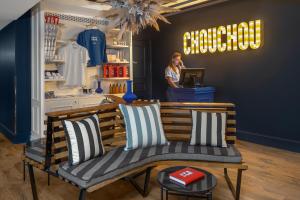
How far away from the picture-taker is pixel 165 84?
6.98 m

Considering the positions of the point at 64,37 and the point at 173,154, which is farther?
the point at 64,37

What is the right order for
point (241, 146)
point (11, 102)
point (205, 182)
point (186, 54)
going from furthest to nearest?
point (186, 54) < point (11, 102) < point (241, 146) < point (205, 182)

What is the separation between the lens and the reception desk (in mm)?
5016

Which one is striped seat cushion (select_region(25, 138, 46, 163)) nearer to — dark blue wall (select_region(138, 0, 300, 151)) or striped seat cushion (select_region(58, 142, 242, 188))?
striped seat cushion (select_region(58, 142, 242, 188))

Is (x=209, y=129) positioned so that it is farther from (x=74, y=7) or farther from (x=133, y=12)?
(x=74, y=7)

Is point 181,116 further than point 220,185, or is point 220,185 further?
point 181,116

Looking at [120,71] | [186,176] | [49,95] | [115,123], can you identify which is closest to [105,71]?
[120,71]

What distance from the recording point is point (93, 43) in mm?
5324

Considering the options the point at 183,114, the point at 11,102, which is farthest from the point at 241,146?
the point at 11,102

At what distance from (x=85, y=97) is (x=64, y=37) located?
1.31 m

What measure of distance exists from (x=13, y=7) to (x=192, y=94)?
10.7 feet

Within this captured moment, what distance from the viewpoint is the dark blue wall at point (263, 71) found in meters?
4.42

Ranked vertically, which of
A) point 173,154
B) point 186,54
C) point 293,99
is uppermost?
point 186,54

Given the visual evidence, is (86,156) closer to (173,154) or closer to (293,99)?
(173,154)
